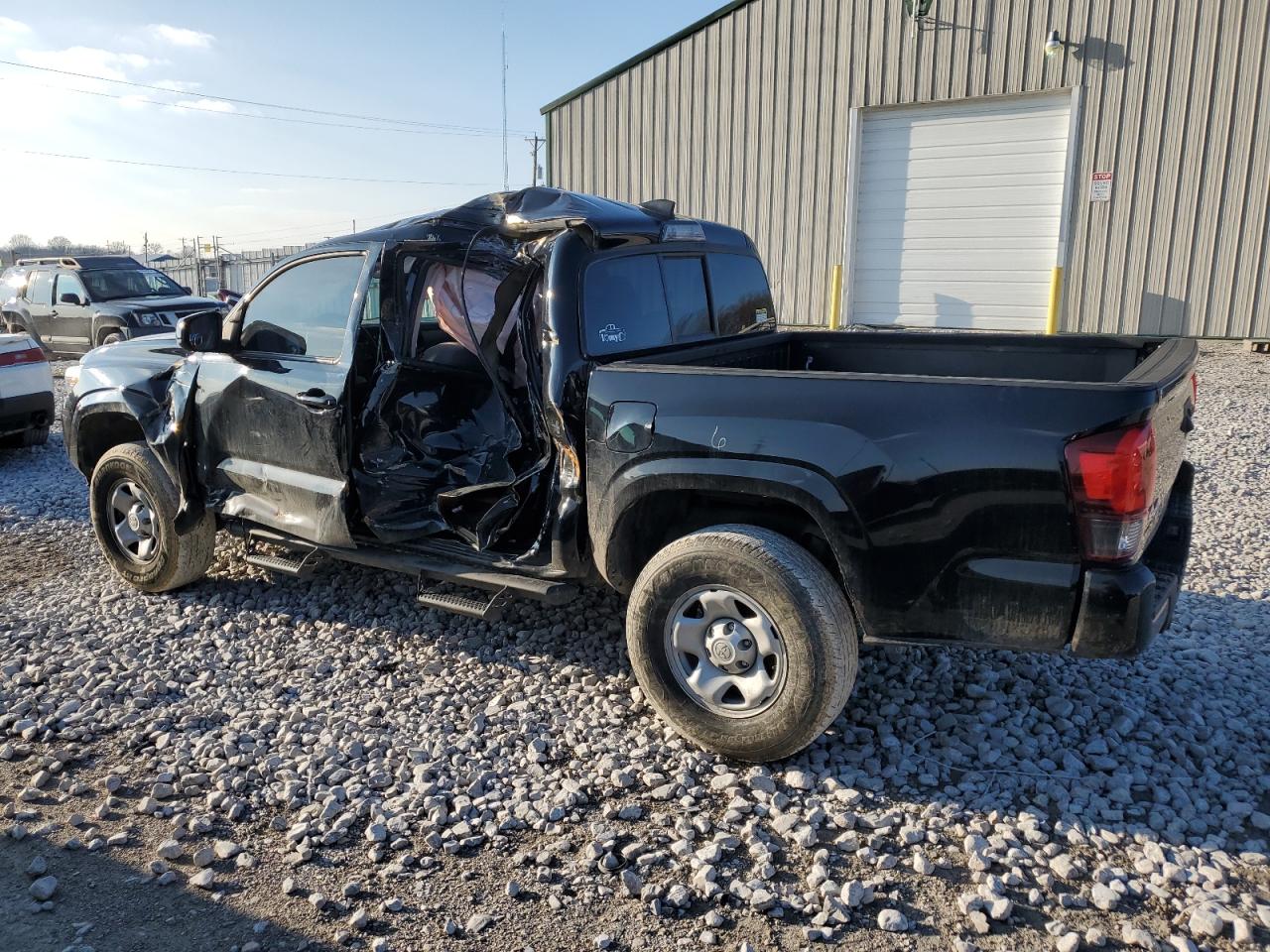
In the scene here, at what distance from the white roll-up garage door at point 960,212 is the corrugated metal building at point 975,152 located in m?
0.03

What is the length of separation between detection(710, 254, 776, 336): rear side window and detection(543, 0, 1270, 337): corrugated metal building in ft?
31.5

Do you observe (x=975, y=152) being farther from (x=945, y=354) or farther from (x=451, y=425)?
(x=451, y=425)

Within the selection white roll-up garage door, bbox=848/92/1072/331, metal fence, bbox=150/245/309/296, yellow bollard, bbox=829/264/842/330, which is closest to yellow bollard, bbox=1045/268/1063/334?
white roll-up garage door, bbox=848/92/1072/331

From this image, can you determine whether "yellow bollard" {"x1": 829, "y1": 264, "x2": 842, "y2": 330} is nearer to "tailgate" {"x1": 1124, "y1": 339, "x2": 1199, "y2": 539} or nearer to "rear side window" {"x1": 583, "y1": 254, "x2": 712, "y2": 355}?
"rear side window" {"x1": 583, "y1": 254, "x2": 712, "y2": 355}

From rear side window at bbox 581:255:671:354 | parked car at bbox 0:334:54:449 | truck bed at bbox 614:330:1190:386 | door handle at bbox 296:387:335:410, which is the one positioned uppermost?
rear side window at bbox 581:255:671:354

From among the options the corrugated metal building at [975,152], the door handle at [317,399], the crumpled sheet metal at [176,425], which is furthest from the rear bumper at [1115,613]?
the corrugated metal building at [975,152]

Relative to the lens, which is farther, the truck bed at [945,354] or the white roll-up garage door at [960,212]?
the white roll-up garage door at [960,212]

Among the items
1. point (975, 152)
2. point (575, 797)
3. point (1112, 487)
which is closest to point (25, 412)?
point (575, 797)

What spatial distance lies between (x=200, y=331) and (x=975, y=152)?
11.8 meters

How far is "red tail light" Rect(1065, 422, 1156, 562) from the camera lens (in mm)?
2822

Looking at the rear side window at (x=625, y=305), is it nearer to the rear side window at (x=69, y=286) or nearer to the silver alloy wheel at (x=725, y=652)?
the silver alloy wheel at (x=725, y=652)

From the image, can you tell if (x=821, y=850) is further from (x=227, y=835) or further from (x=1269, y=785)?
(x=227, y=835)

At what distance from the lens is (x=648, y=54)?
1608 centimetres

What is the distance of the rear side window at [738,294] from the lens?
16.3 feet
